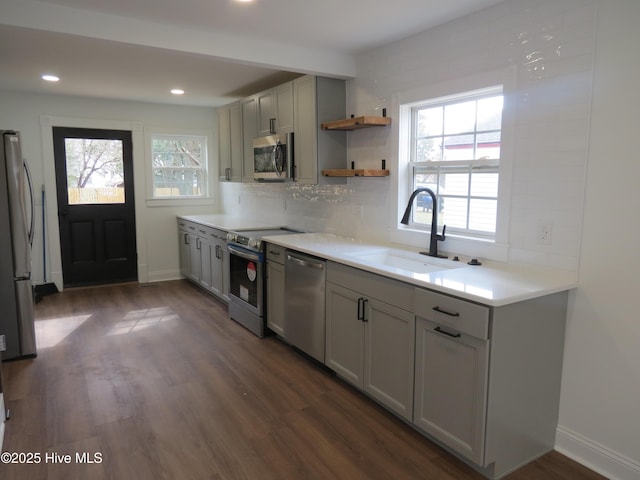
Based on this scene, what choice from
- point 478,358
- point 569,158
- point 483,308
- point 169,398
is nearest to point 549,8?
point 569,158

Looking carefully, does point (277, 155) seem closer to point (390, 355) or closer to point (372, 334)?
point (372, 334)

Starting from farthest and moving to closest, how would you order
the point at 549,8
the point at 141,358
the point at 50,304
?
the point at 50,304 < the point at 141,358 < the point at 549,8

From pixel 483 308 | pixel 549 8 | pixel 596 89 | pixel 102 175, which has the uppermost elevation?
pixel 549 8

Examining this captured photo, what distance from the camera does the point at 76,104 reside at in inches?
217

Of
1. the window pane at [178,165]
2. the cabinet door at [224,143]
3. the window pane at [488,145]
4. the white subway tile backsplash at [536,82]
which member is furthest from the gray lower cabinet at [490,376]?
the window pane at [178,165]

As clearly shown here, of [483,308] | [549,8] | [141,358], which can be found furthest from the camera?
[141,358]

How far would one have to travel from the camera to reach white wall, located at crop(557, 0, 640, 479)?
2059mm

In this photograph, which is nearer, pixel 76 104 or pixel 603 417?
pixel 603 417

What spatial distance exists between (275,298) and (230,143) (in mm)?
2347

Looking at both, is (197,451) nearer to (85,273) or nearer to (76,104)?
(85,273)

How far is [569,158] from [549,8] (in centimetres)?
81

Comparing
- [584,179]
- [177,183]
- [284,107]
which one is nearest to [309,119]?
[284,107]

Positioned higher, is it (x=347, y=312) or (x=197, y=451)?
(x=347, y=312)

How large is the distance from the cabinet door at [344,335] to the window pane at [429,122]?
133 cm
